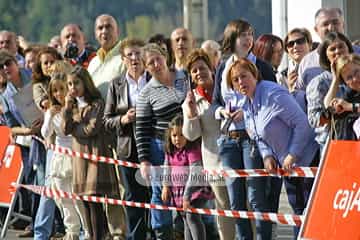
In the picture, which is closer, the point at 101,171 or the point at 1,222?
the point at 101,171

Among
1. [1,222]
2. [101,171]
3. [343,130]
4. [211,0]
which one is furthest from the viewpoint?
[211,0]

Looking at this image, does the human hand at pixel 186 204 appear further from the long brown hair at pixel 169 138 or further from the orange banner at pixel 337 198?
the orange banner at pixel 337 198

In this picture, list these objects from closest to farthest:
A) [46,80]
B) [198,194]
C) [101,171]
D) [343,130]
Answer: [343,130], [198,194], [101,171], [46,80]

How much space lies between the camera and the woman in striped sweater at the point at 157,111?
493 inches

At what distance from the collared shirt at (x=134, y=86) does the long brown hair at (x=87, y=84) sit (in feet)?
1.08

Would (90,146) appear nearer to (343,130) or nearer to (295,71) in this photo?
(295,71)

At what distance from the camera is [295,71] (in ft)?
42.2

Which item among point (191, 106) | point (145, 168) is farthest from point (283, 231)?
point (191, 106)

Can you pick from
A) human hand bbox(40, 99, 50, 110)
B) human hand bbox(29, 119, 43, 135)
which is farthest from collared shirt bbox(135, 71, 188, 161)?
human hand bbox(29, 119, 43, 135)

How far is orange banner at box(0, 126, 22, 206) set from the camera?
15.4m

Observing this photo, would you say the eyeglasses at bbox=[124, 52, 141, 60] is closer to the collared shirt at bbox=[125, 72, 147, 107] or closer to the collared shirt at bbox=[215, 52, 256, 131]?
the collared shirt at bbox=[125, 72, 147, 107]

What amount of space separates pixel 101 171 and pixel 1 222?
125 inches

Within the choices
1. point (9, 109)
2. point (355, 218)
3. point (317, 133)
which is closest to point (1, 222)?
point (9, 109)

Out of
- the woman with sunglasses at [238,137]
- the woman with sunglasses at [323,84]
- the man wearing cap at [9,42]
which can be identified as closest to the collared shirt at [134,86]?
the woman with sunglasses at [238,137]
